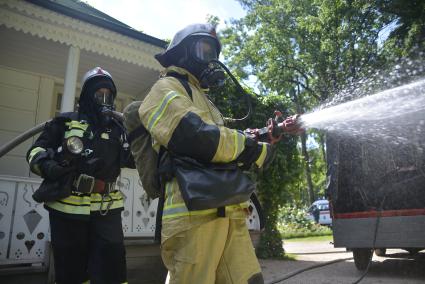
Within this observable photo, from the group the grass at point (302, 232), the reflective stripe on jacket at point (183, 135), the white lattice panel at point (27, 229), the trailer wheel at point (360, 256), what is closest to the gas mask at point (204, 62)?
the reflective stripe on jacket at point (183, 135)

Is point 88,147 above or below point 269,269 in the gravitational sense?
above

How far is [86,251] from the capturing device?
3.03 metres

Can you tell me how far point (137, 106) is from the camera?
2.38 metres

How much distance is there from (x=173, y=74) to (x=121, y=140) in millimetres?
1238

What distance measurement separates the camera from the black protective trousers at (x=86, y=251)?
2924 mm

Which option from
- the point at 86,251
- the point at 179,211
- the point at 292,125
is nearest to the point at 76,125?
the point at 86,251

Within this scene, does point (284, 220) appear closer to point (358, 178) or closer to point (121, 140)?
point (358, 178)

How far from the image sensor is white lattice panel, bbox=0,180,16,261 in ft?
14.9

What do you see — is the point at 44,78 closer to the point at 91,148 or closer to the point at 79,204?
the point at 91,148

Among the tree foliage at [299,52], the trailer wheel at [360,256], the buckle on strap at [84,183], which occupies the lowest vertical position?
the trailer wheel at [360,256]

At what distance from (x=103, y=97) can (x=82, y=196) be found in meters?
0.93

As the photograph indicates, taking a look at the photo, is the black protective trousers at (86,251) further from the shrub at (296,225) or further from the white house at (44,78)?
the shrub at (296,225)

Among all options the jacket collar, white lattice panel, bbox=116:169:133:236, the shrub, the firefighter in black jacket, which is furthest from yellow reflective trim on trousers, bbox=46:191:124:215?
the shrub

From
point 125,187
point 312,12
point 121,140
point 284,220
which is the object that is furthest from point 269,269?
point 312,12
